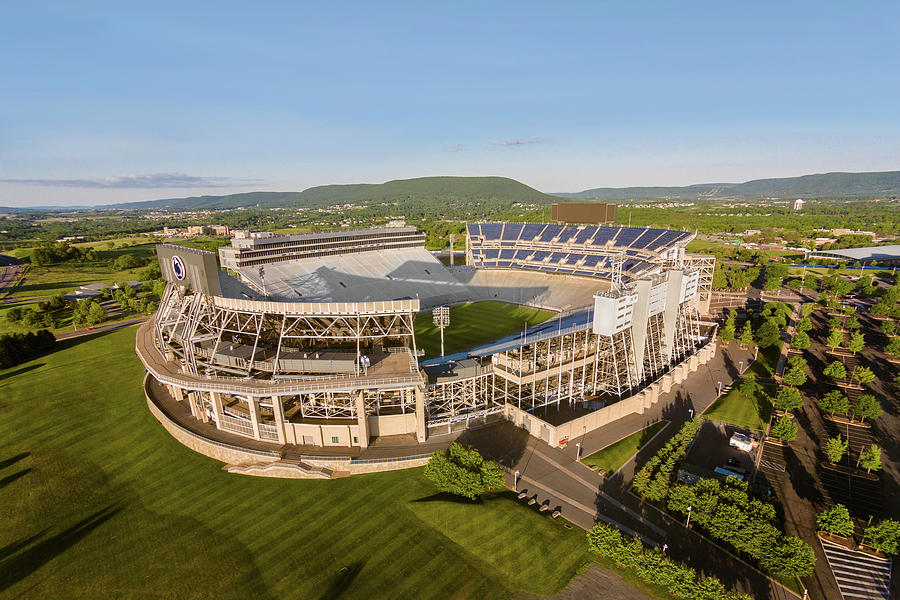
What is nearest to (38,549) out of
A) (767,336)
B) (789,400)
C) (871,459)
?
(871,459)

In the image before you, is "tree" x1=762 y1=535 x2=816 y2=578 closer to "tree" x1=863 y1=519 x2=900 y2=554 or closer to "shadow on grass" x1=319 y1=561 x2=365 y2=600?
"tree" x1=863 y1=519 x2=900 y2=554

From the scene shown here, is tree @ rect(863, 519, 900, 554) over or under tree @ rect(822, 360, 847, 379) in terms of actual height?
under

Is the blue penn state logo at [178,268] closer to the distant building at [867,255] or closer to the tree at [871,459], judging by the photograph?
the tree at [871,459]

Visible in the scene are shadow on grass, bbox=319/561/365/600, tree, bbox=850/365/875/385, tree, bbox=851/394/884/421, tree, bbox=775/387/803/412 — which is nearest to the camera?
shadow on grass, bbox=319/561/365/600

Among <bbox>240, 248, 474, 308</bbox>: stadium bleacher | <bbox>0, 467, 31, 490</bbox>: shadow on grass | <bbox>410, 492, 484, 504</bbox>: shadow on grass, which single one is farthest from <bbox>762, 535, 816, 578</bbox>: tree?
<bbox>240, 248, 474, 308</bbox>: stadium bleacher

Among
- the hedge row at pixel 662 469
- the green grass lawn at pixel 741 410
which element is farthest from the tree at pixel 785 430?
the hedge row at pixel 662 469

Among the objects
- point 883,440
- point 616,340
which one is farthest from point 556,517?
point 883,440
